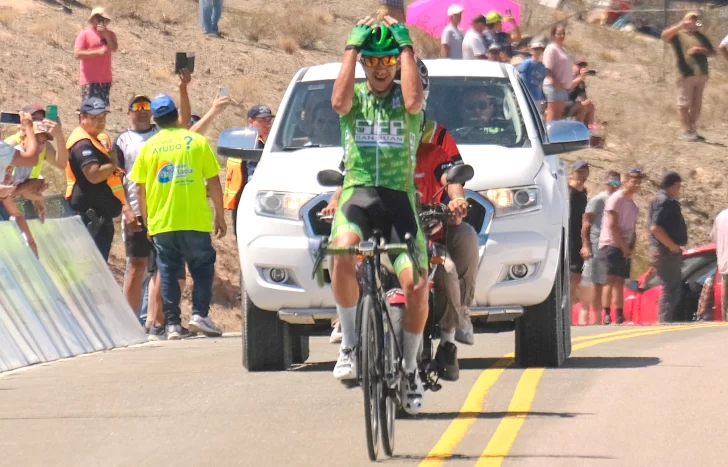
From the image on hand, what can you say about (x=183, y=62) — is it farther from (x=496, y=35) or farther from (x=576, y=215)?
(x=496, y=35)

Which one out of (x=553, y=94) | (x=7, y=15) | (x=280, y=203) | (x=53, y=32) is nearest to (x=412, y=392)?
(x=280, y=203)

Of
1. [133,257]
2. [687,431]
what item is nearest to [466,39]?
[133,257]

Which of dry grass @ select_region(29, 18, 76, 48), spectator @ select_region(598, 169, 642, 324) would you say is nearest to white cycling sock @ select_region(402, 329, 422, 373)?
spectator @ select_region(598, 169, 642, 324)

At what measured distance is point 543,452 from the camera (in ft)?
27.9

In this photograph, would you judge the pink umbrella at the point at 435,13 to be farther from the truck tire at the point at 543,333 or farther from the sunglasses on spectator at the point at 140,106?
the truck tire at the point at 543,333

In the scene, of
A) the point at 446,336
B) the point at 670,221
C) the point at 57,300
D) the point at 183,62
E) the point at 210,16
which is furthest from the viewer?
the point at 210,16

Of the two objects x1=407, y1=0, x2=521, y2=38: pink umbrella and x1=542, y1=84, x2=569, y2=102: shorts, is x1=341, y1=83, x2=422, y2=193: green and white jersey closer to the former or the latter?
x1=542, y1=84, x2=569, y2=102: shorts

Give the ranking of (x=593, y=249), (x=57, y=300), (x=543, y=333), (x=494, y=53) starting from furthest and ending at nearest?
(x=494, y=53), (x=593, y=249), (x=57, y=300), (x=543, y=333)

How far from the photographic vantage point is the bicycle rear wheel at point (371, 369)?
800cm

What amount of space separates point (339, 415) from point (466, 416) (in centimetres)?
70

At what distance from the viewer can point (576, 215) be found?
67.2 ft

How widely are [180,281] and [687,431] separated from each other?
24.8 feet

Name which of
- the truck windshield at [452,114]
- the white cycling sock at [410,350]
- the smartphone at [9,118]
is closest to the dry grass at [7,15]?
the smartphone at [9,118]

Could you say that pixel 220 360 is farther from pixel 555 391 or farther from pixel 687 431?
pixel 687 431
